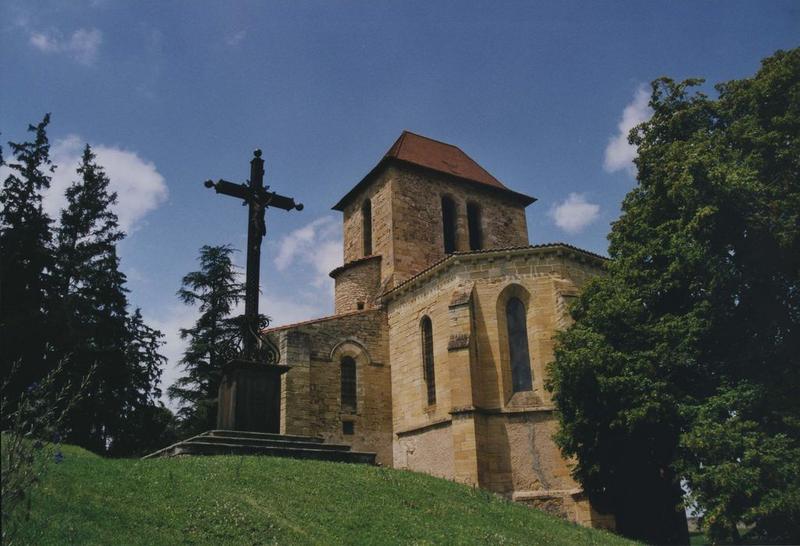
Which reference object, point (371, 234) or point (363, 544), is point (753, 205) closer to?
point (363, 544)

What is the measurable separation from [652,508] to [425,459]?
6465 millimetres

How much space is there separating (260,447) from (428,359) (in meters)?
9.59

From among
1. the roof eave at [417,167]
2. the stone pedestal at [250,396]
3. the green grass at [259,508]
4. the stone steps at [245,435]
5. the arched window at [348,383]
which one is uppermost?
the roof eave at [417,167]

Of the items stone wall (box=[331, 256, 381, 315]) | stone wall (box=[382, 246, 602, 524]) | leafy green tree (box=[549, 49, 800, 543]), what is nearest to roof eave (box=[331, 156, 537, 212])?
stone wall (box=[331, 256, 381, 315])

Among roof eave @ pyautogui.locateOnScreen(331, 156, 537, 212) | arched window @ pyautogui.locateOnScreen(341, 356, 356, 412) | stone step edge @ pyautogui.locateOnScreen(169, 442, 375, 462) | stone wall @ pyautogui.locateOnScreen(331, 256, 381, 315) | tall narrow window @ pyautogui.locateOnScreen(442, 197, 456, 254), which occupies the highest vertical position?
roof eave @ pyautogui.locateOnScreen(331, 156, 537, 212)

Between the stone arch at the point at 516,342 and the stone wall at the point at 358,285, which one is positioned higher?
the stone wall at the point at 358,285

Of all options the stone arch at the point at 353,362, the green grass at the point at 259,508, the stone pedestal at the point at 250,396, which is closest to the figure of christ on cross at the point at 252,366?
the stone pedestal at the point at 250,396

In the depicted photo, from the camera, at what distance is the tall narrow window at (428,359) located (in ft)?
64.7

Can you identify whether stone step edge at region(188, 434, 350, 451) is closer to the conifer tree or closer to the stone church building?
the stone church building

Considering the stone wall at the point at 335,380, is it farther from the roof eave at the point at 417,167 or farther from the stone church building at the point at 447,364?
the roof eave at the point at 417,167

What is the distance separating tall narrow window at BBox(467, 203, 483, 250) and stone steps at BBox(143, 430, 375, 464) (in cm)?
1612

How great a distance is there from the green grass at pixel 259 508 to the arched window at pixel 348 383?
9.63 m

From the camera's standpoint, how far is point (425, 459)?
61.9 feet

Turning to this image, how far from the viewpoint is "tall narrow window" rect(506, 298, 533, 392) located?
1836 centimetres
